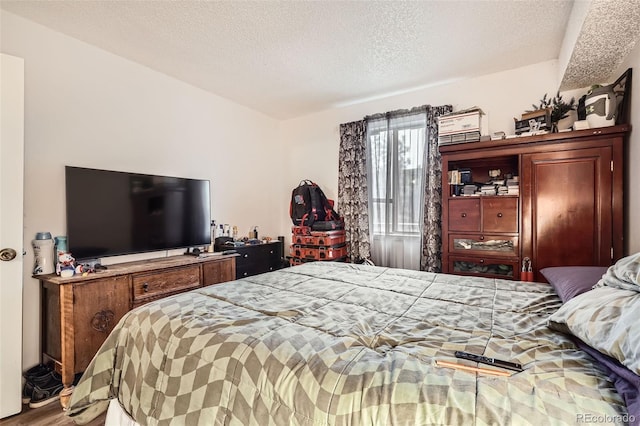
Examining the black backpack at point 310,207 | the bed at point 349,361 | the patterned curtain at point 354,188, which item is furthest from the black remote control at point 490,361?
the black backpack at point 310,207

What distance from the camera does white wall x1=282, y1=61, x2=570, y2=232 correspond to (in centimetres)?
306

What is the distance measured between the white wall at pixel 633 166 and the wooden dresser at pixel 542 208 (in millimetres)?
67

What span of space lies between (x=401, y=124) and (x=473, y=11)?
161 cm

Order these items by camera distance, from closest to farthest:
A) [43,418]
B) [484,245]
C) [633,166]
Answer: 1. [43,418]
2. [633,166]
3. [484,245]

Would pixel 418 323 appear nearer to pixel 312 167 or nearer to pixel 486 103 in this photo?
pixel 486 103

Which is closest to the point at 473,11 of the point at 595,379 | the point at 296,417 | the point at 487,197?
the point at 487,197

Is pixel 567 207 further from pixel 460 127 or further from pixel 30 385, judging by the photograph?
pixel 30 385

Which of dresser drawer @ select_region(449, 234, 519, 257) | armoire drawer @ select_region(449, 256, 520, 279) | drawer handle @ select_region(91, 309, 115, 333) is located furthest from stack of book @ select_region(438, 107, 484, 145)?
drawer handle @ select_region(91, 309, 115, 333)

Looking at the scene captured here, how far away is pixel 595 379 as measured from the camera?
795 millimetres

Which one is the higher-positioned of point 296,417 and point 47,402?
point 296,417

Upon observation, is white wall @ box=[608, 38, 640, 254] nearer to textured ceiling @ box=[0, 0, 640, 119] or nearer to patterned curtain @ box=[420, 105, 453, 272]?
textured ceiling @ box=[0, 0, 640, 119]

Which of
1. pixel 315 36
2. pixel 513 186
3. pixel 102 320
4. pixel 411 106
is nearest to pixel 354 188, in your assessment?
pixel 411 106

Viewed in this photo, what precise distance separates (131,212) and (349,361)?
2518 mm

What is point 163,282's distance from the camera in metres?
2.59
